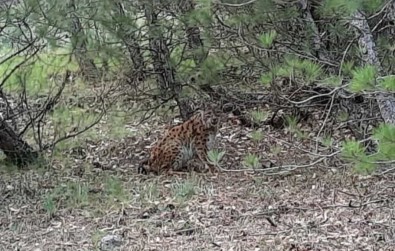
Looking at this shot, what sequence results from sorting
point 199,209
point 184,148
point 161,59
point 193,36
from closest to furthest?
1. point 199,209
2. point 184,148
3. point 193,36
4. point 161,59

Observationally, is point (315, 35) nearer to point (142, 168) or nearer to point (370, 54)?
point (370, 54)

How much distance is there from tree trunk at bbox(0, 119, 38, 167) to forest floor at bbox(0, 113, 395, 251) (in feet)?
0.55

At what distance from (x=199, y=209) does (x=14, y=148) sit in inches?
84.5

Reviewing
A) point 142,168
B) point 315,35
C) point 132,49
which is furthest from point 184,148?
point 315,35

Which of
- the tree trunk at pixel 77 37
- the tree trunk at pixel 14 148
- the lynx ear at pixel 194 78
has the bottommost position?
the tree trunk at pixel 14 148

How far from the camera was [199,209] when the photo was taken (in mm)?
5051

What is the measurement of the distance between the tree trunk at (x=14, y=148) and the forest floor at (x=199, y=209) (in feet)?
0.55

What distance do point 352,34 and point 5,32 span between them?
112 inches

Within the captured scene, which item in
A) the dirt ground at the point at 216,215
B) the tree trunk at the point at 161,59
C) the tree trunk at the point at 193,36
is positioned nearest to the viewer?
the dirt ground at the point at 216,215

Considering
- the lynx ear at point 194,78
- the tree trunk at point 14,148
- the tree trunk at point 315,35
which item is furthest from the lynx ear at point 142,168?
the tree trunk at point 315,35

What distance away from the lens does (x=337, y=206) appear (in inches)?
189

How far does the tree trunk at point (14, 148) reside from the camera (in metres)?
6.28

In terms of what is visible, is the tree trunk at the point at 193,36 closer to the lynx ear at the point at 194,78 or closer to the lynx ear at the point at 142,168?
the lynx ear at the point at 194,78

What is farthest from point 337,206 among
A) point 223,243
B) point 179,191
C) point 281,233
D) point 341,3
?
point 341,3
